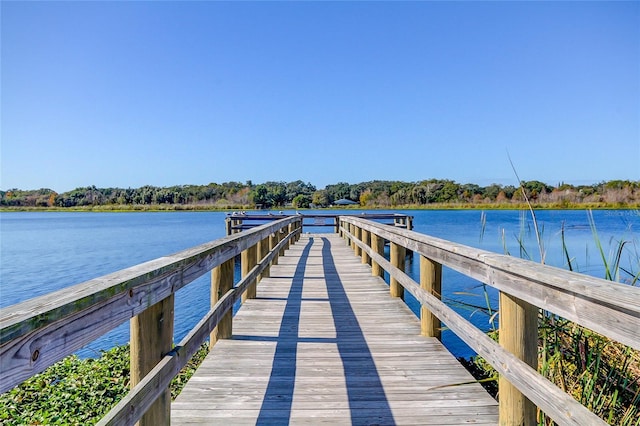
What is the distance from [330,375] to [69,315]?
2.00 m

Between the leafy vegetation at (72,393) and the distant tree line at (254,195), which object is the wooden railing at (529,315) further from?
the distant tree line at (254,195)

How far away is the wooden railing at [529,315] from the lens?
1.17 meters

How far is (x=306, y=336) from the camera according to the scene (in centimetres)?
356

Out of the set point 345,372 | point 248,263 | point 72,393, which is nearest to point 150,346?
point 345,372

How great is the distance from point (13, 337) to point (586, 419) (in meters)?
1.66

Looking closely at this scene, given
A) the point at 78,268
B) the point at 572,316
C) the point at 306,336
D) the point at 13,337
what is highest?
the point at 13,337

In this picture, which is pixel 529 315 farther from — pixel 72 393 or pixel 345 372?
pixel 72 393

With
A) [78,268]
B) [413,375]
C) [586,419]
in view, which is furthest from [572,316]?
[78,268]

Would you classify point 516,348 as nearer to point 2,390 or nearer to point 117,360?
point 2,390

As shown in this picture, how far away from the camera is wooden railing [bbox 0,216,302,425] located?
36.4 inches

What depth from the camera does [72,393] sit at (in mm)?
4730

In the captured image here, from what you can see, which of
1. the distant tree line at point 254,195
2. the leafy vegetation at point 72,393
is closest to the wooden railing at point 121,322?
the leafy vegetation at point 72,393

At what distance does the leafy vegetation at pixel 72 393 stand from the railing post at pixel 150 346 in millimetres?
2749

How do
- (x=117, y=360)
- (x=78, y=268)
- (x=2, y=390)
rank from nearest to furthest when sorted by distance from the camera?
(x=2, y=390) < (x=117, y=360) < (x=78, y=268)
